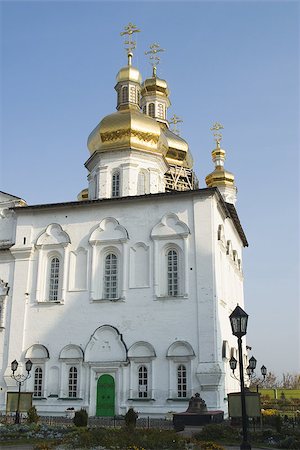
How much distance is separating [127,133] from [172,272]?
26.3 feet

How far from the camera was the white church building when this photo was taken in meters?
20.6

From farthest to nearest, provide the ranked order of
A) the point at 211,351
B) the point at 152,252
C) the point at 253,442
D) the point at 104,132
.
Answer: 1. the point at 104,132
2. the point at 152,252
3. the point at 211,351
4. the point at 253,442

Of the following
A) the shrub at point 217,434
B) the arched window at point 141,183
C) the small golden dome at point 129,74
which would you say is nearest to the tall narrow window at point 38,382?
the shrub at point 217,434

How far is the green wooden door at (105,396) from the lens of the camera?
20.7m

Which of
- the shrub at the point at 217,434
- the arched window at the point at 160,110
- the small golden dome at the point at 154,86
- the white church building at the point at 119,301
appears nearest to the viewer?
the shrub at the point at 217,434

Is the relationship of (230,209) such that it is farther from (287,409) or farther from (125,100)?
(287,409)

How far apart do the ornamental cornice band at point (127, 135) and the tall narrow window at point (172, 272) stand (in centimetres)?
693

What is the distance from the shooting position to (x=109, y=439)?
11.8 meters

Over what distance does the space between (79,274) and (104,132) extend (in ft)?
25.0

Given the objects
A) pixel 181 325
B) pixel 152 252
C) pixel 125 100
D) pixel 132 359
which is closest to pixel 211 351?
pixel 181 325

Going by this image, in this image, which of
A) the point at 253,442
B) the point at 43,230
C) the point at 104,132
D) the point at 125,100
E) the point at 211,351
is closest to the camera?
the point at 253,442

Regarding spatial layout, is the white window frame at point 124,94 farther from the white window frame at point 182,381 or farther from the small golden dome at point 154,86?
the white window frame at point 182,381

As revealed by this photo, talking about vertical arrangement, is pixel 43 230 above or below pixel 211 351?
above

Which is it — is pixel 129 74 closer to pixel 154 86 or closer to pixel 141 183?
pixel 154 86
